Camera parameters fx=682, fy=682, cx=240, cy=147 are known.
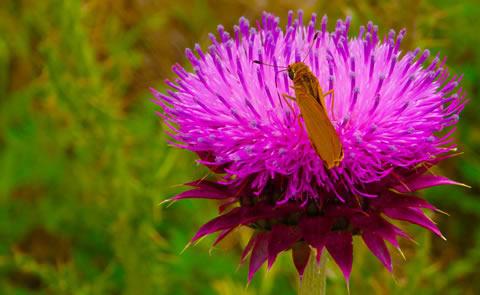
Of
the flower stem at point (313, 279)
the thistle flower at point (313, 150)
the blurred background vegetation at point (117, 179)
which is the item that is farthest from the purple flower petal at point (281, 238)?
the blurred background vegetation at point (117, 179)

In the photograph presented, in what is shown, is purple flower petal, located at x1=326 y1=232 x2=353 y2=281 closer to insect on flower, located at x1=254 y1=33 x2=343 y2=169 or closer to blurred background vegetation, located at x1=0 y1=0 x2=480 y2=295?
insect on flower, located at x1=254 y1=33 x2=343 y2=169

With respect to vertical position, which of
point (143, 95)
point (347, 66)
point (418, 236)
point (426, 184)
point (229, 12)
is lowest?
point (418, 236)

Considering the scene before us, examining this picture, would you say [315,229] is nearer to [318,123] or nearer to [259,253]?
[259,253]

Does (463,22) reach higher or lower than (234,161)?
higher

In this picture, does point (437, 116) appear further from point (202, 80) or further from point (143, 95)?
point (143, 95)

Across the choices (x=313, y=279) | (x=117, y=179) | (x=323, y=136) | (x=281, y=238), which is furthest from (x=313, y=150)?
(x=117, y=179)

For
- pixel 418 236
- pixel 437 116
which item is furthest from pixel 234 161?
pixel 418 236

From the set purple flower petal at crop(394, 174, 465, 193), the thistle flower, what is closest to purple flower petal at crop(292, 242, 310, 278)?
the thistle flower
